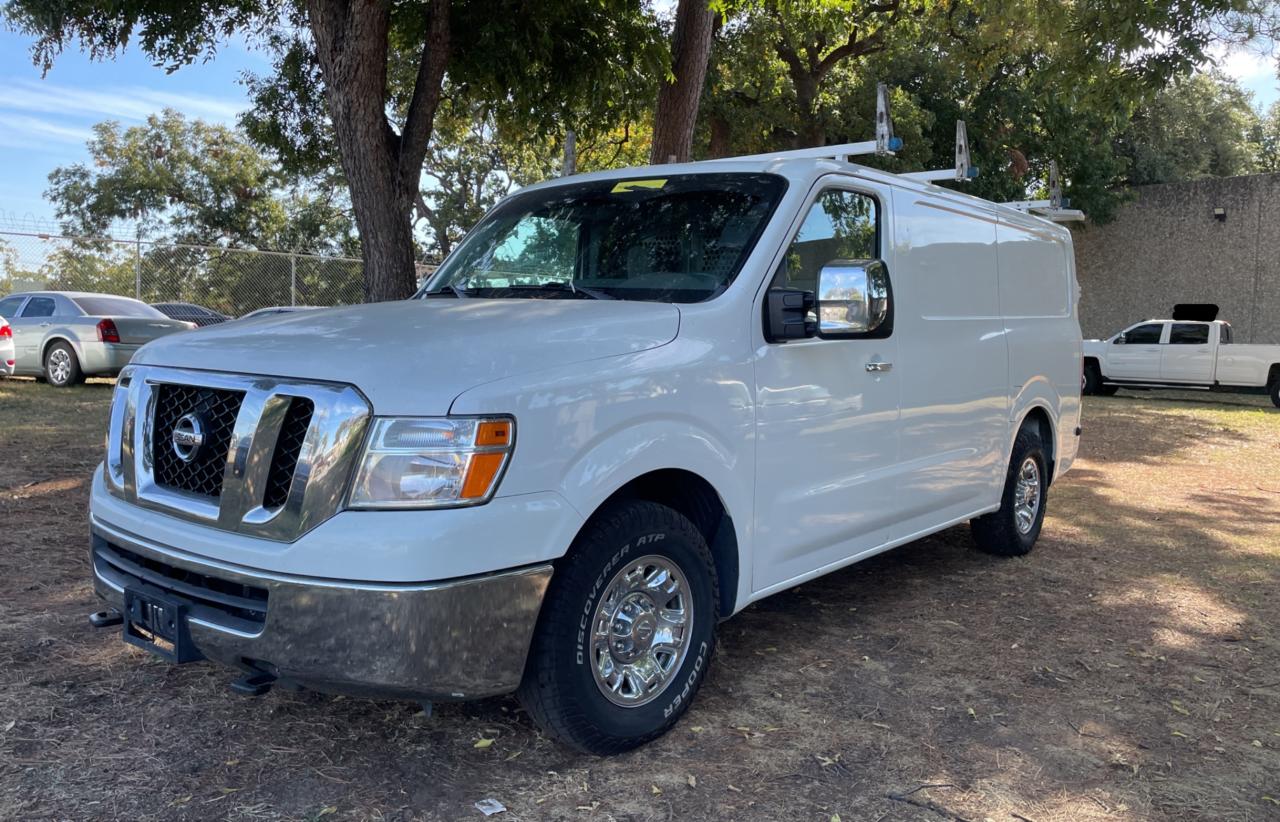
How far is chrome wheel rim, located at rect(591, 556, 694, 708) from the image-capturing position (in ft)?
11.0

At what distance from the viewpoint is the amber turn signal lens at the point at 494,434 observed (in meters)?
2.89

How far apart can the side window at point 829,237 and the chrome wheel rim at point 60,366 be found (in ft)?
44.9

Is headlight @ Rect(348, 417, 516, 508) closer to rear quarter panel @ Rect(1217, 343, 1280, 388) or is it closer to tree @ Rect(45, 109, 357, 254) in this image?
rear quarter panel @ Rect(1217, 343, 1280, 388)

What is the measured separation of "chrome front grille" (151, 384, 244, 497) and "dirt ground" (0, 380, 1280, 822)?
3.05ft

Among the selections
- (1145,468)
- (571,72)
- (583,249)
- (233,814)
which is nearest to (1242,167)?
(1145,468)

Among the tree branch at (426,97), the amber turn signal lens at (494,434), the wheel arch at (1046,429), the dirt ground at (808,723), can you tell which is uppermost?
the tree branch at (426,97)

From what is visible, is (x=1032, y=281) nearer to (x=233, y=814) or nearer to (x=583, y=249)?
(x=583, y=249)

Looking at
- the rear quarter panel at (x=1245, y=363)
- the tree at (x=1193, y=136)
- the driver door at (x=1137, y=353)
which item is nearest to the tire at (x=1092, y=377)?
the driver door at (x=1137, y=353)

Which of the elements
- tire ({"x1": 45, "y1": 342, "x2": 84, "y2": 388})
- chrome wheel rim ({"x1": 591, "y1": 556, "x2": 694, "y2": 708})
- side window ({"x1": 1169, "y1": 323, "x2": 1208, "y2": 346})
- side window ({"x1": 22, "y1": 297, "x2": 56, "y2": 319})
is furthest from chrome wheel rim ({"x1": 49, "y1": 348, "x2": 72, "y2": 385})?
side window ({"x1": 1169, "y1": 323, "x2": 1208, "y2": 346})

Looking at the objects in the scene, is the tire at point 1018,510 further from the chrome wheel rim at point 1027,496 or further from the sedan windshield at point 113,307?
the sedan windshield at point 113,307

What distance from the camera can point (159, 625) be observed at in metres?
3.16

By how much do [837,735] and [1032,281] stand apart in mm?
3809

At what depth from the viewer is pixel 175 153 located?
3581cm

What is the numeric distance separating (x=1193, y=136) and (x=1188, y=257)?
859cm
